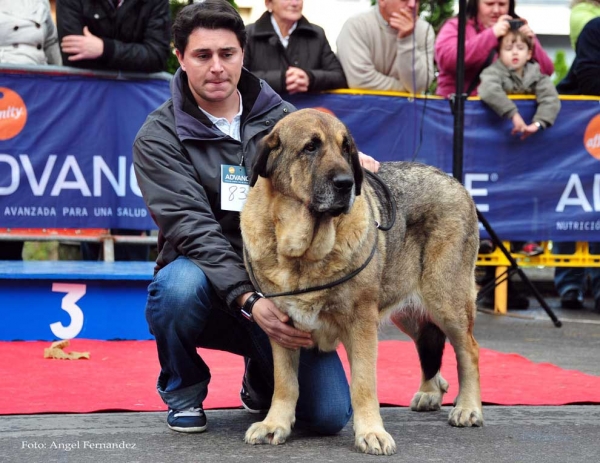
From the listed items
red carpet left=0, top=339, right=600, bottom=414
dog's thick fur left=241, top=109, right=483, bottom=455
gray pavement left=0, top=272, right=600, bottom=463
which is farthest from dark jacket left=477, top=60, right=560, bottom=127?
dog's thick fur left=241, top=109, right=483, bottom=455

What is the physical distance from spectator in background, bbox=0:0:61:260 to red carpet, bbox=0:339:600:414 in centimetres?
218

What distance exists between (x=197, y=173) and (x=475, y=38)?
452 cm

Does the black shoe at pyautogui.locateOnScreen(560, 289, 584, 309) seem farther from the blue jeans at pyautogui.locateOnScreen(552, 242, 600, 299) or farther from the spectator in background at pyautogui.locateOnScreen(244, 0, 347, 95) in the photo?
the spectator in background at pyautogui.locateOnScreen(244, 0, 347, 95)

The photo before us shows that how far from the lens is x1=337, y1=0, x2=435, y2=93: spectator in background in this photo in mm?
7840

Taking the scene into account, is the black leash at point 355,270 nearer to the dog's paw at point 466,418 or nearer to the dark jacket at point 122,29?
the dog's paw at point 466,418

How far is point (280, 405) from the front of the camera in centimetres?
396

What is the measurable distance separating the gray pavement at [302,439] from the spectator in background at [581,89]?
4.10m

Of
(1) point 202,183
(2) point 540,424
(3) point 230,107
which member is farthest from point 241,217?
(2) point 540,424

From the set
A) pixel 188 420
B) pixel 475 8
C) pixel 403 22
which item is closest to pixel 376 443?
pixel 188 420

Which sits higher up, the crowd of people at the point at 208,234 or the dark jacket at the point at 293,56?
the dark jacket at the point at 293,56

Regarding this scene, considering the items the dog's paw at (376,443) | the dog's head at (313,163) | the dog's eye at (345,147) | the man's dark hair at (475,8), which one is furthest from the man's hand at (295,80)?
the dog's paw at (376,443)

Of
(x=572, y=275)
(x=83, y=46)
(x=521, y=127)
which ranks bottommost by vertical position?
(x=572, y=275)

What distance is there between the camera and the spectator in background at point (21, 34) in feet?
23.9

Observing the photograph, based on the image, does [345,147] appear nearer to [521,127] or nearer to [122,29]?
[122,29]
